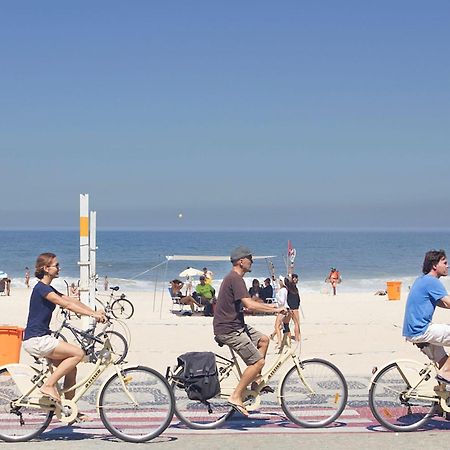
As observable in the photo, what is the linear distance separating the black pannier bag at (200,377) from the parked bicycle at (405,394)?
136cm

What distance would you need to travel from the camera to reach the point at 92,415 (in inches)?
285

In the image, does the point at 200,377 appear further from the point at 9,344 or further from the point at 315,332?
the point at 315,332

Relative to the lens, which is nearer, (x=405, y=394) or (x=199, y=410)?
(x=405, y=394)

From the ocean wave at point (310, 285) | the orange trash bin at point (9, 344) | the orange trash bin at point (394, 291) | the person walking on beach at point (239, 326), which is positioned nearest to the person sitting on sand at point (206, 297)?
the orange trash bin at point (394, 291)

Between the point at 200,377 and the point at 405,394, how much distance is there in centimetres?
178

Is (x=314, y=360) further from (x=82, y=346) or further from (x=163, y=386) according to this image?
A: (x=82, y=346)

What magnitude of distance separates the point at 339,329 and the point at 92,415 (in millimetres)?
10982

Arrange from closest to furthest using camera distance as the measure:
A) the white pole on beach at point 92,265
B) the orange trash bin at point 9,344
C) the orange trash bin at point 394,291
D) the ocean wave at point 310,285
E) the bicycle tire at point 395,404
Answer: the bicycle tire at point 395,404, the orange trash bin at point 9,344, the white pole on beach at point 92,265, the orange trash bin at point 394,291, the ocean wave at point 310,285

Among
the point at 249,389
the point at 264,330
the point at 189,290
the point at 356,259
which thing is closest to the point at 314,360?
the point at 249,389

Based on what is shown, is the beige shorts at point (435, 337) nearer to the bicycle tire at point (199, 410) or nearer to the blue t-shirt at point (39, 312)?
the bicycle tire at point (199, 410)

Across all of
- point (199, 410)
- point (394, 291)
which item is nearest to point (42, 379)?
point (199, 410)

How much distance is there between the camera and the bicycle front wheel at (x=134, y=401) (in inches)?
249

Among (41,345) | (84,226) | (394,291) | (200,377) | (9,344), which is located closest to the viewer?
(41,345)

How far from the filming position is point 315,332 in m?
16.9
